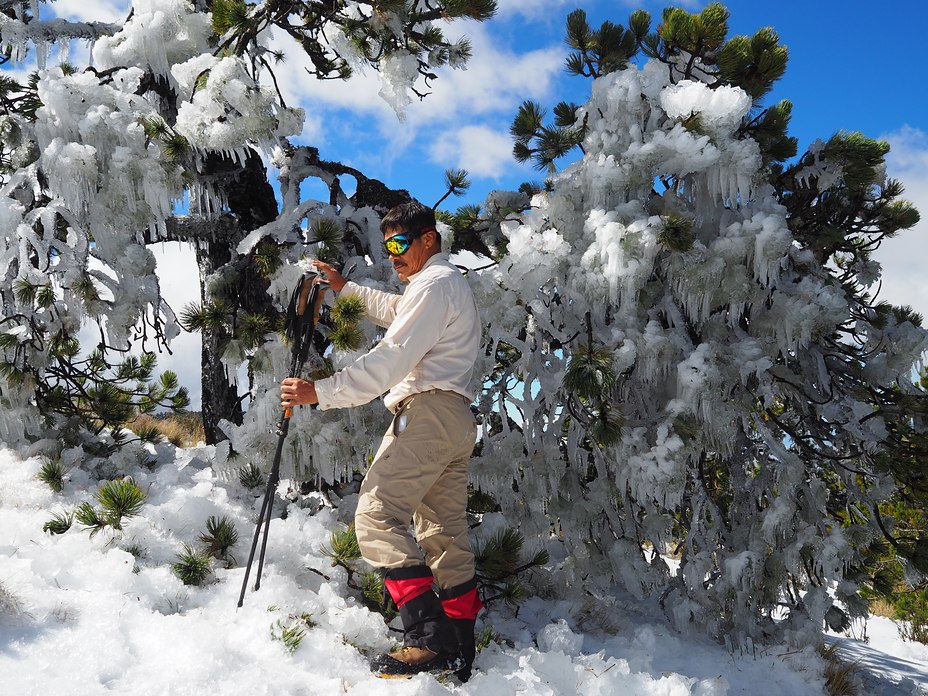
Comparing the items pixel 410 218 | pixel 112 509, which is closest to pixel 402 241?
pixel 410 218

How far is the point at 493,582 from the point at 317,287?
246 centimetres

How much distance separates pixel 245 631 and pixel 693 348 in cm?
330

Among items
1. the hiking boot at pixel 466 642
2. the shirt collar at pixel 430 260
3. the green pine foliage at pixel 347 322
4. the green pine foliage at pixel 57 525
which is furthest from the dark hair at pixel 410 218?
the green pine foliage at pixel 57 525

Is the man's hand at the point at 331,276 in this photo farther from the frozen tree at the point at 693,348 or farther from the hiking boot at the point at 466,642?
the hiking boot at the point at 466,642

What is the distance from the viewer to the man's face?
4297 millimetres

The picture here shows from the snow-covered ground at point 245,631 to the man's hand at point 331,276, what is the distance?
1803mm

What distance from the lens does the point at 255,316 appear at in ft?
16.6

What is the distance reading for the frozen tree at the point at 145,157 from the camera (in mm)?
5082

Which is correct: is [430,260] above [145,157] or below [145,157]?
below

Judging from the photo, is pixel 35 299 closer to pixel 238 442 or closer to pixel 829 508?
pixel 238 442

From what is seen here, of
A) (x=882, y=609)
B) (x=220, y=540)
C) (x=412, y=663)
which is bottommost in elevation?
(x=882, y=609)

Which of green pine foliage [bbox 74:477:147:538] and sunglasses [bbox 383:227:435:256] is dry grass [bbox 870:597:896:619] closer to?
sunglasses [bbox 383:227:435:256]

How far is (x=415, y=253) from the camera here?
4.31 metres

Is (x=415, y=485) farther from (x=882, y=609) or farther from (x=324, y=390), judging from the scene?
(x=882, y=609)
